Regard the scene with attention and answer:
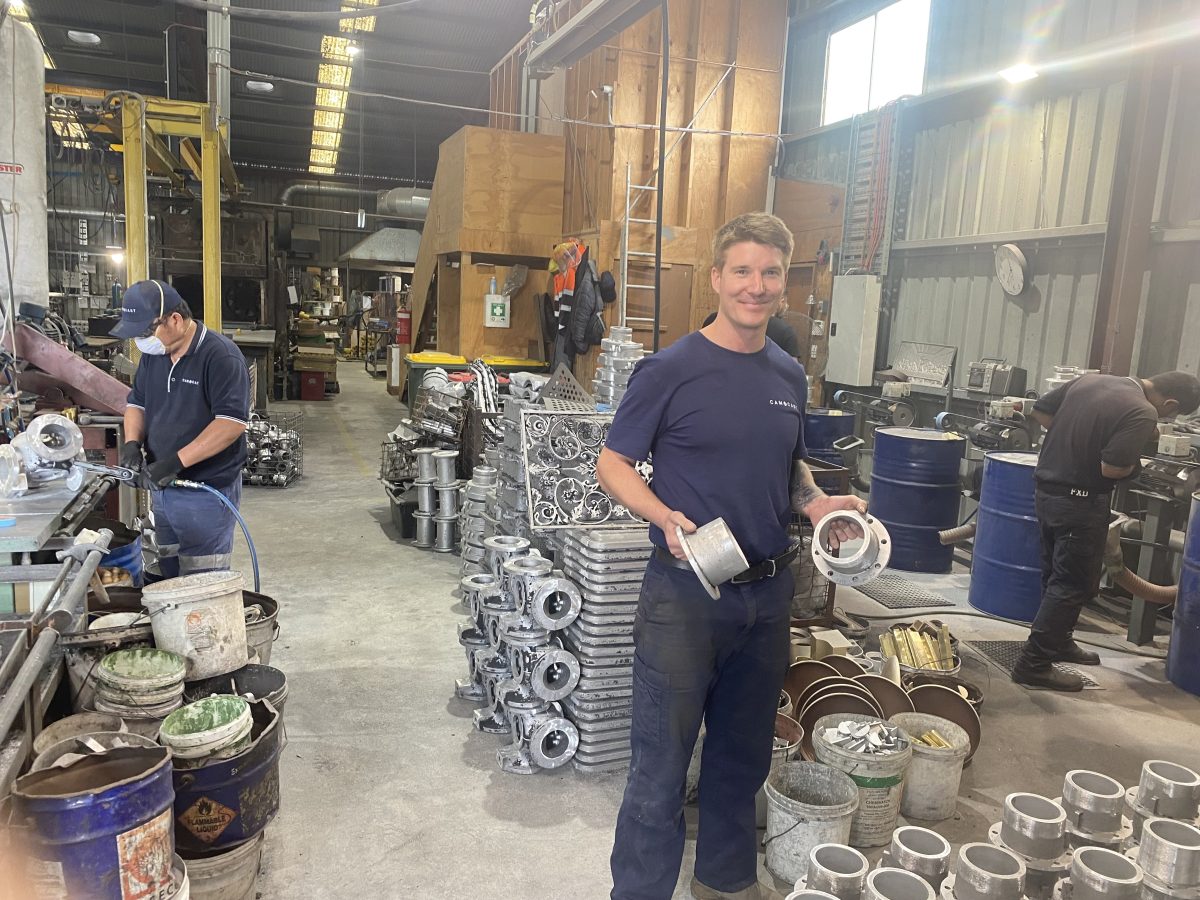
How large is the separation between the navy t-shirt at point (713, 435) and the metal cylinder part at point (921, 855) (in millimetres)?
824

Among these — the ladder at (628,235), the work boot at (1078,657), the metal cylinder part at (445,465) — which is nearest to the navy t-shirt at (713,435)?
the work boot at (1078,657)

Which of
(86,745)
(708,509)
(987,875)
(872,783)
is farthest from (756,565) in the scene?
(86,745)

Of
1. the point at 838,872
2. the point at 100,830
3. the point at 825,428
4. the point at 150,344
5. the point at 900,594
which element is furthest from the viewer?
the point at 825,428

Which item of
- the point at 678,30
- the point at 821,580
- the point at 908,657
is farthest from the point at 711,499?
the point at 678,30

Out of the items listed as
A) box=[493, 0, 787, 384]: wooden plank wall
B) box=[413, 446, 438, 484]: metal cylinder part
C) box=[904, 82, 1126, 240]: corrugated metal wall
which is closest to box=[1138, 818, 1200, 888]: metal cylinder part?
box=[413, 446, 438, 484]: metal cylinder part

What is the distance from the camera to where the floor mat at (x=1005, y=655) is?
183 inches

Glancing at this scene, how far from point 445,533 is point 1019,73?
5749mm

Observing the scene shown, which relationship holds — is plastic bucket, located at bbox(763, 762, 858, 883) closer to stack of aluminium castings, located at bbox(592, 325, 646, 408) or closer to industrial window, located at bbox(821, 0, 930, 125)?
stack of aluminium castings, located at bbox(592, 325, 646, 408)

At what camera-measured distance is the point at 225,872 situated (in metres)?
2.42

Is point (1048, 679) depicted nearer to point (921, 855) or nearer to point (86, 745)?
point (921, 855)

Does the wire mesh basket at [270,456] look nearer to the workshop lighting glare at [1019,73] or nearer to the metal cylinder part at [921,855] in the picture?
the workshop lighting glare at [1019,73]

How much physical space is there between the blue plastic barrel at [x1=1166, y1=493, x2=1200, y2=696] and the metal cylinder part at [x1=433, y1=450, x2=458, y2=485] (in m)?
4.73

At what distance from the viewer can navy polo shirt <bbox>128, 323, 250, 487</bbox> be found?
3.57 meters

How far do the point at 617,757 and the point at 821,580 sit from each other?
209 cm
